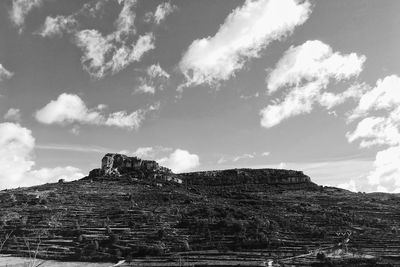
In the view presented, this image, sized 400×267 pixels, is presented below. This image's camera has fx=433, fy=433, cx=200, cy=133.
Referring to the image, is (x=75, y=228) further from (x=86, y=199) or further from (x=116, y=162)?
(x=116, y=162)

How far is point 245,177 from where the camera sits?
176 metres

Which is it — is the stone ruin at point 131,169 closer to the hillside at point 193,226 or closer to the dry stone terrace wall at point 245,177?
the dry stone terrace wall at point 245,177

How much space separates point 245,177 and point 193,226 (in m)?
89.7

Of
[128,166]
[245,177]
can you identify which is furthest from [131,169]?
[245,177]

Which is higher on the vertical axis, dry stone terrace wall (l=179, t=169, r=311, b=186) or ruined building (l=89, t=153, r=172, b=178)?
ruined building (l=89, t=153, r=172, b=178)

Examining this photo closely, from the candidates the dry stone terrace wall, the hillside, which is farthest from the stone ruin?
the hillside

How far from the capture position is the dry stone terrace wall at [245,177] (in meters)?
172

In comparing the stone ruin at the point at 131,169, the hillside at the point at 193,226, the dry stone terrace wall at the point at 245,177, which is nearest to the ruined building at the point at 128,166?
the stone ruin at the point at 131,169

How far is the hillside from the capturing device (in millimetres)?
71250

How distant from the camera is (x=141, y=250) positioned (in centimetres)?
7400

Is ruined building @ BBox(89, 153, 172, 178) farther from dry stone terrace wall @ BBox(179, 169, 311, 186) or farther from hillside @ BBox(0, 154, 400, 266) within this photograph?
hillside @ BBox(0, 154, 400, 266)

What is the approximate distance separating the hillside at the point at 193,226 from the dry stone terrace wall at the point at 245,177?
2377cm

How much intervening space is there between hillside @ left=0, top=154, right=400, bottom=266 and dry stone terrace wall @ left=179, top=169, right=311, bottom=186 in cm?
2377

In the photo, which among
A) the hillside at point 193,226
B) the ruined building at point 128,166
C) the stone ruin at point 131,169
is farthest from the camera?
the ruined building at point 128,166
